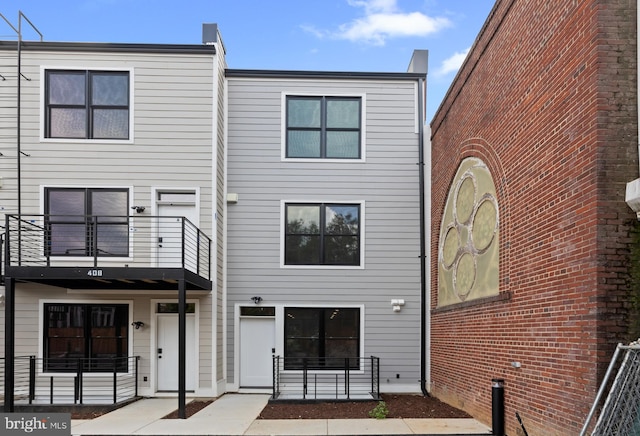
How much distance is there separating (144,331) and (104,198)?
9.99 feet

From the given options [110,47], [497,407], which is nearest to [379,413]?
[497,407]

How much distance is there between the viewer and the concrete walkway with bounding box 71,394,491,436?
24.6ft

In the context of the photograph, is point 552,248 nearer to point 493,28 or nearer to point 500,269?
point 500,269

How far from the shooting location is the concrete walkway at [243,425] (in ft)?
24.6

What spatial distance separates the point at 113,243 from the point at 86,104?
10.3 feet

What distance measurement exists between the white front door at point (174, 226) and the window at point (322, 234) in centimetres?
228

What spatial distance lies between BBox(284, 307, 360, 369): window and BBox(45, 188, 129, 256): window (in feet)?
13.6

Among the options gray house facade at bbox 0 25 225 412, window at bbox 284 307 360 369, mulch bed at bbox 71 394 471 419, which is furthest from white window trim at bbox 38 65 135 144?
mulch bed at bbox 71 394 471 419

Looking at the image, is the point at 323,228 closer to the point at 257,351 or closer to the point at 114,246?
the point at 257,351

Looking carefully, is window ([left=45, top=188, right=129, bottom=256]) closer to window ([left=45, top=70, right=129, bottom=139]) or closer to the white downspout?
window ([left=45, top=70, right=129, bottom=139])

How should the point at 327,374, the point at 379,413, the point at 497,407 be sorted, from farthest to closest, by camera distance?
the point at 327,374, the point at 379,413, the point at 497,407

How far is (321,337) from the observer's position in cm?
1155

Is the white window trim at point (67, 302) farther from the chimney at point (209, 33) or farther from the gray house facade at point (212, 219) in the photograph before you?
the chimney at point (209, 33)

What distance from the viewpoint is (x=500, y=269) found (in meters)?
7.51
